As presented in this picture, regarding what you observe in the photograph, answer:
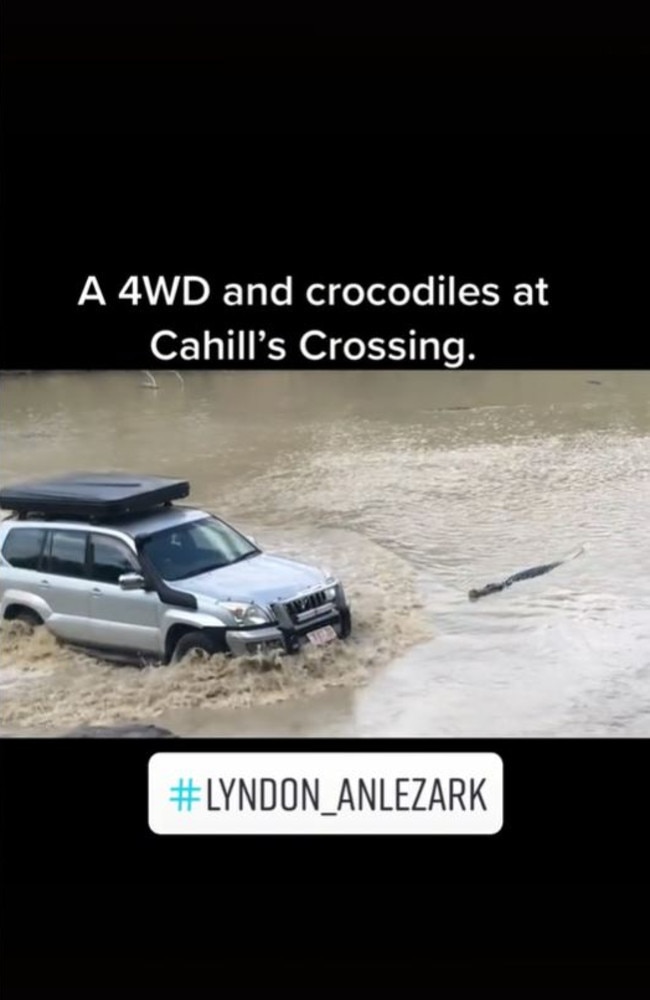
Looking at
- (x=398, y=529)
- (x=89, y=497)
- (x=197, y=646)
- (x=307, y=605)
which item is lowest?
(x=197, y=646)

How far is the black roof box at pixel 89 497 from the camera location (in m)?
6.67

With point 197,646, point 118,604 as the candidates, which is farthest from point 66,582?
point 197,646

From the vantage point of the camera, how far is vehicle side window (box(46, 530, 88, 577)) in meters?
6.80

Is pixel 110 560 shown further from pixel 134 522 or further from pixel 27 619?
pixel 27 619

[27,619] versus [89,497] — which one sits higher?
[89,497]

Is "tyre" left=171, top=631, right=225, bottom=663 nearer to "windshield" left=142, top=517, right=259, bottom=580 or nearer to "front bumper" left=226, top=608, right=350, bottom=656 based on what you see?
"front bumper" left=226, top=608, right=350, bottom=656

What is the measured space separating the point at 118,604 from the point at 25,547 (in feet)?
3.11

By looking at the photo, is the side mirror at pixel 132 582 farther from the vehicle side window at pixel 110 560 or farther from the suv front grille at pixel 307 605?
the suv front grille at pixel 307 605

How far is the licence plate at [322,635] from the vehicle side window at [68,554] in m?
1.58

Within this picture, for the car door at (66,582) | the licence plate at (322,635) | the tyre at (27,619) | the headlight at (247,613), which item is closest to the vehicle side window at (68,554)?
the car door at (66,582)

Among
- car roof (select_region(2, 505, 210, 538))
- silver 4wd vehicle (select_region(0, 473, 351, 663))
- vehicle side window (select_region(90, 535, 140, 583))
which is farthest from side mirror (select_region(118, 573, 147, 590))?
car roof (select_region(2, 505, 210, 538))

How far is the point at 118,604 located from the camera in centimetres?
655

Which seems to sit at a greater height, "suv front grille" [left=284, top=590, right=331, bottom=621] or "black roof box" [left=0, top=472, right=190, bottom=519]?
"black roof box" [left=0, top=472, right=190, bottom=519]

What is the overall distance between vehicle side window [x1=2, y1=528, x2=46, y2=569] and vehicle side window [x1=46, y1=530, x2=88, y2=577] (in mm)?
126
